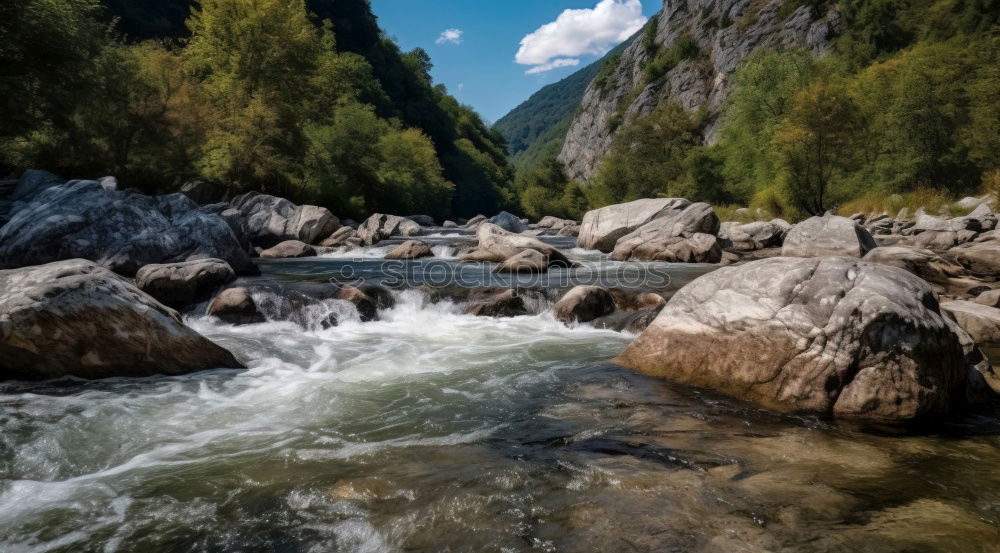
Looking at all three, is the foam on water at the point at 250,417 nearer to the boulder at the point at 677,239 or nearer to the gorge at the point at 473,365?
the gorge at the point at 473,365

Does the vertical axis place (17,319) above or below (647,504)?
above

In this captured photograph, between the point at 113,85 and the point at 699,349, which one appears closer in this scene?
the point at 699,349

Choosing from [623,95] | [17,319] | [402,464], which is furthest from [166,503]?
[623,95]

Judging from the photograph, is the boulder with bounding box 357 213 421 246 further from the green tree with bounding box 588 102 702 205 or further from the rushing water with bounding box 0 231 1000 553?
the green tree with bounding box 588 102 702 205

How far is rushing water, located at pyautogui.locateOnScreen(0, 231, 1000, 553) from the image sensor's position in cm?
276

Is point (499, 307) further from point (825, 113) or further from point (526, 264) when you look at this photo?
point (825, 113)

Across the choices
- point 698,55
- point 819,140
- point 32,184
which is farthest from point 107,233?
point 698,55

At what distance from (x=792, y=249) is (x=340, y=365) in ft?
47.9

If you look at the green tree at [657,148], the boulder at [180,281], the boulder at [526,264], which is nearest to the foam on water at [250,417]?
the boulder at [180,281]

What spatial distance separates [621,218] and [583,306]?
44.4 feet

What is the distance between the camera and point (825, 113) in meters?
25.2

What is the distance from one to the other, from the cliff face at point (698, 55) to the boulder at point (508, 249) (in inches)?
2028

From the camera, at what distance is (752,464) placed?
11.5 ft

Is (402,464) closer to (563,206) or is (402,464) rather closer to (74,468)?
(74,468)
